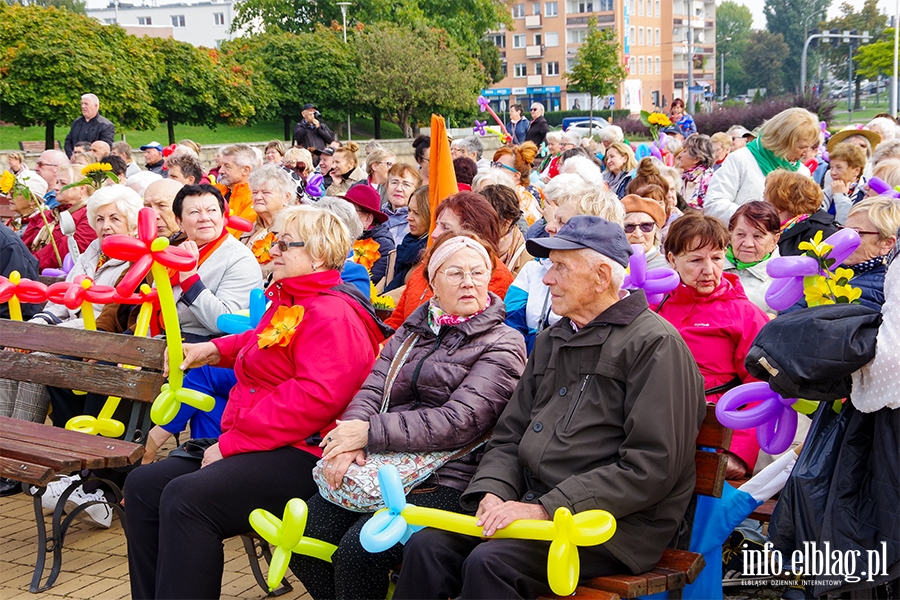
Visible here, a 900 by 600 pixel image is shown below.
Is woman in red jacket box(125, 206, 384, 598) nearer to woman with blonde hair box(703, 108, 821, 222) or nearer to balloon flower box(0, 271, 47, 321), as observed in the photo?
balloon flower box(0, 271, 47, 321)

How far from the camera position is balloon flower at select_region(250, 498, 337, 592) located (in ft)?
10.6

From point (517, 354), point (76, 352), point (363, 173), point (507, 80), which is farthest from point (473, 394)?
point (507, 80)

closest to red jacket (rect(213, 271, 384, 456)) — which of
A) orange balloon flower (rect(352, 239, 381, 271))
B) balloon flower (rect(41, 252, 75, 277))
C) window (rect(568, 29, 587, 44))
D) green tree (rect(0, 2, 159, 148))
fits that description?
orange balloon flower (rect(352, 239, 381, 271))

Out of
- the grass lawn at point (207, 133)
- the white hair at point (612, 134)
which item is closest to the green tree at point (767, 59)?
the grass lawn at point (207, 133)

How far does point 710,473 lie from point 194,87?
28.1m

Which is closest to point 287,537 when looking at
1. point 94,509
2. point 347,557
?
point 347,557

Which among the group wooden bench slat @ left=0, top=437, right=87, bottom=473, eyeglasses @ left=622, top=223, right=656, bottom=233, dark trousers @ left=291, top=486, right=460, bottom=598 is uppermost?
eyeglasses @ left=622, top=223, right=656, bottom=233

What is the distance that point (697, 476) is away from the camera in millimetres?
3074

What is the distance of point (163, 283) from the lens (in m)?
4.26

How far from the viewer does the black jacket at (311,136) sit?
49.1 feet

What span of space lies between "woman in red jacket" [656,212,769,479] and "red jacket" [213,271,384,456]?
1.30 m

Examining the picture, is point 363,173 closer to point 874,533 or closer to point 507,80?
point 874,533

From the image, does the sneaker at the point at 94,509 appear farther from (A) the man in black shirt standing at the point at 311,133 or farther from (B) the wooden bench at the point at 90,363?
(A) the man in black shirt standing at the point at 311,133

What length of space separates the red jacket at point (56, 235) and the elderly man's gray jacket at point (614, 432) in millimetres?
4364
